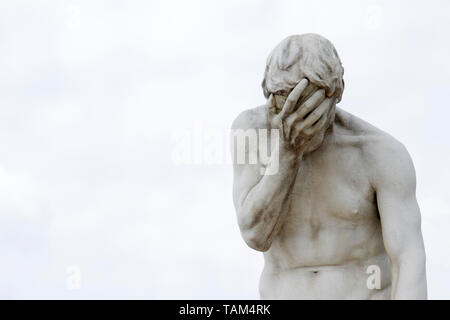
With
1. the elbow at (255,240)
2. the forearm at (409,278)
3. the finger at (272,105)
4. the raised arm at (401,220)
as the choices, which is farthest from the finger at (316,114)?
the forearm at (409,278)

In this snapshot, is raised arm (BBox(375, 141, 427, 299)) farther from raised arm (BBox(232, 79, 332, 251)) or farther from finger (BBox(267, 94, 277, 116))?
finger (BBox(267, 94, 277, 116))

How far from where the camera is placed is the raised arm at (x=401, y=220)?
11.4m

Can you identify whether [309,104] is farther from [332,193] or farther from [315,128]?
[332,193]

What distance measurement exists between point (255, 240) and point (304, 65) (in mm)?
1420

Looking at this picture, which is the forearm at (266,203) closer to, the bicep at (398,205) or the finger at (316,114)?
the finger at (316,114)

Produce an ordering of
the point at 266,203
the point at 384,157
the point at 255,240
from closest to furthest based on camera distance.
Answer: the point at 266,203 → the point at 255,240 → the point at 384,157

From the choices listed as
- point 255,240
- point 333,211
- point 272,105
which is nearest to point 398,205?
point 333,211

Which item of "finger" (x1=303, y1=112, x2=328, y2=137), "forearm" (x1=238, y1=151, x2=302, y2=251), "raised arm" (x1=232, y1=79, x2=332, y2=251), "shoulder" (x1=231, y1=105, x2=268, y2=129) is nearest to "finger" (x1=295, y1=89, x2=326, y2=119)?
"raised arm" (x1=232, y1=79, x2=332, y2=251)

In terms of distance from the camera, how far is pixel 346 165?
11.9m

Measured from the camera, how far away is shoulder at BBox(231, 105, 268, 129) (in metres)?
11.9

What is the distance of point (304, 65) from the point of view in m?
11.1
